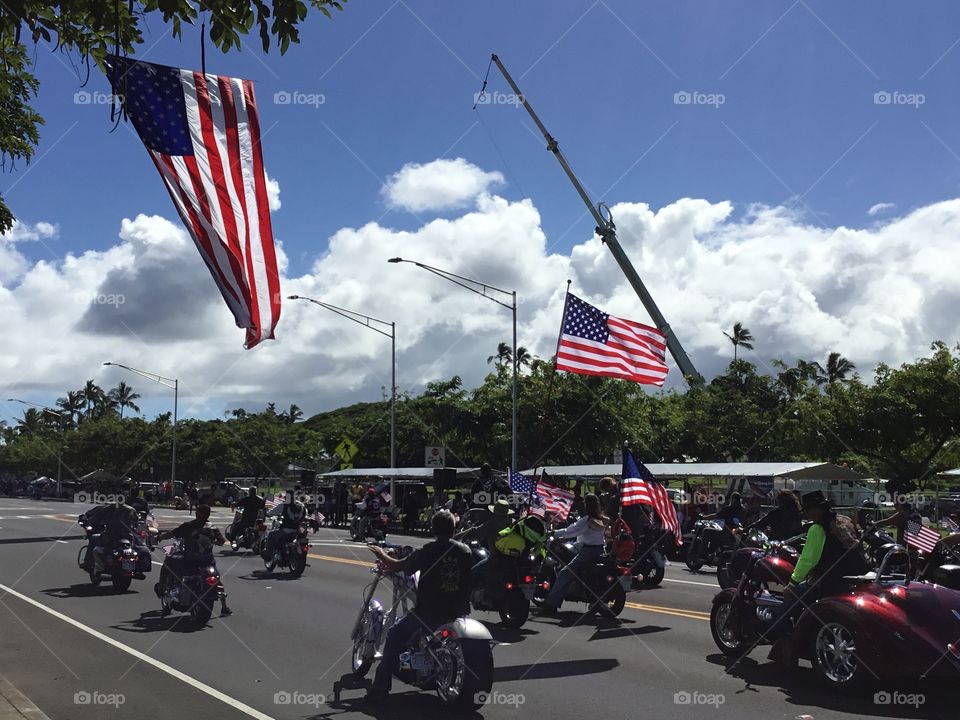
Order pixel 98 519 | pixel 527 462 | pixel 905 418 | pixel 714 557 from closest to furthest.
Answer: pixel 98 519, pixel 714 557, pixel 905 418, pixel 527 462

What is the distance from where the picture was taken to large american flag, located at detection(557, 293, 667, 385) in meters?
21.2

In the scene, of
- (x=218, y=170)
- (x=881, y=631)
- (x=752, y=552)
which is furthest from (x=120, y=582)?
(x=881, y=631)

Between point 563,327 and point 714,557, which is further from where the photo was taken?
point 563,327

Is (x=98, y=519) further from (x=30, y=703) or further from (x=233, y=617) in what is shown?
(x=30, y=703)

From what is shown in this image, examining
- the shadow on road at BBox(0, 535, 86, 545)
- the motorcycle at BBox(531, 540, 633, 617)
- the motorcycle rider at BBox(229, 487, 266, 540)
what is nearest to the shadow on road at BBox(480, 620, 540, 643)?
the motorcycle at BBox(531, 540, 633, 617)

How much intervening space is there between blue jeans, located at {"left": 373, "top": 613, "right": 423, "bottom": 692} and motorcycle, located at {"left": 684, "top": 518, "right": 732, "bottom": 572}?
12.6 metres

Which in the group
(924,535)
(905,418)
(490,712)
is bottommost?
(490,712)

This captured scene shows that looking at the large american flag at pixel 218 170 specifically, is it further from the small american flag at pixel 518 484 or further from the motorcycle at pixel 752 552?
the small american flag at pixel 518 484

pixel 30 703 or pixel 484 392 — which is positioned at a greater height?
pixel 484 392

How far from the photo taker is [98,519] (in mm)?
15422

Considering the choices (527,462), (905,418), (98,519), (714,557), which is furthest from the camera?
(527,462)

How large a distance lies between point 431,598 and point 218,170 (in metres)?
4.31

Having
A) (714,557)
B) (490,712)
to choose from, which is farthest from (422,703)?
(714,557)

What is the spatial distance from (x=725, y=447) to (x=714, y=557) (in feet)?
118
